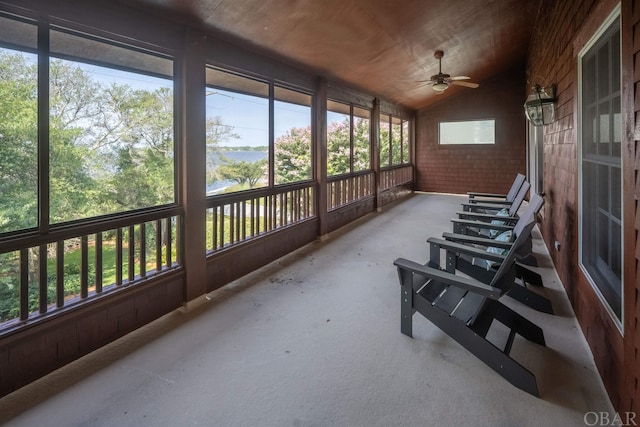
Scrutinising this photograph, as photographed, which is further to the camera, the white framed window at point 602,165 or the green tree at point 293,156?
the green tree at point 293,156

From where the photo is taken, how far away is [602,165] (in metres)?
2.35

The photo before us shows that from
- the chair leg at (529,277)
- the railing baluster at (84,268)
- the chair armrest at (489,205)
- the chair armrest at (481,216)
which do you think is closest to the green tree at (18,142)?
the railing baluster at (84,268)

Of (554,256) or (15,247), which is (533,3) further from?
(15,247)

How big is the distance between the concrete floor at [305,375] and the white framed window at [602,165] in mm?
525

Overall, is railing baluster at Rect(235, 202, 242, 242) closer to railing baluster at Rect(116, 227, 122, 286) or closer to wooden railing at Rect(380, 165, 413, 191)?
railing baluster at Rect(116, 227, 122, 286)

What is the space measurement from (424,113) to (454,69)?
3.17 meters

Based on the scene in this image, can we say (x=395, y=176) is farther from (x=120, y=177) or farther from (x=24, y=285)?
(x=24, y=285)

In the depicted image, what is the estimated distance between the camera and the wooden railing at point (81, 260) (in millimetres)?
2143

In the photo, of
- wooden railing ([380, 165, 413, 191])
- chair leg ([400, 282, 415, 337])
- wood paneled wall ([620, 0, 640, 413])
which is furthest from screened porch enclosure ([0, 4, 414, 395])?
wooden railing ([380, 165, 413, 191])

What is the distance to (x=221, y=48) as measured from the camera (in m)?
3.50

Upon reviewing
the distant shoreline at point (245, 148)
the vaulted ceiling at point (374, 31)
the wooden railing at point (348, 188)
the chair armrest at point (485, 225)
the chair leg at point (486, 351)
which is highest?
the vaulted ceiling at point (374, 31)

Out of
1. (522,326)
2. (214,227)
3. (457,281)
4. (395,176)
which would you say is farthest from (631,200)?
(395,176)

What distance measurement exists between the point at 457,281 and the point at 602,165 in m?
1.23

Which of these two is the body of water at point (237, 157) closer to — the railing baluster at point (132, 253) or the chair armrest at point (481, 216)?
the railing baluster at point (132, 253)
